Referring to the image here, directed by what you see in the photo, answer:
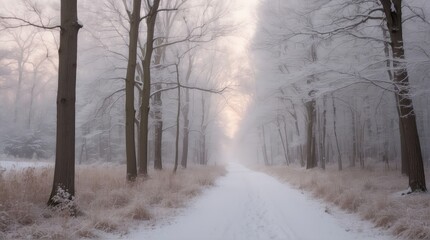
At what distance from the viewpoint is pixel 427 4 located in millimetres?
15617

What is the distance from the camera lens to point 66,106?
287 inches

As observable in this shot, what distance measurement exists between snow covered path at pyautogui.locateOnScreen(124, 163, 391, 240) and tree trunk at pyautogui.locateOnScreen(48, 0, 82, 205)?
197cm

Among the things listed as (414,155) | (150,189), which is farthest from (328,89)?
(150,189)

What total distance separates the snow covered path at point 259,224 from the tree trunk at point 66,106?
1970 mm

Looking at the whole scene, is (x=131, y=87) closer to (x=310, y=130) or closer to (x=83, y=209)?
(x=83, y=209)

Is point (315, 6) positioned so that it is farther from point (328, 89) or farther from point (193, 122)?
point (193, 122)

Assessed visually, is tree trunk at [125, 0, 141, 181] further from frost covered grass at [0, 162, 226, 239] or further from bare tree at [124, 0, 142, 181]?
frost covered grass at [0, 162, 226, 239]

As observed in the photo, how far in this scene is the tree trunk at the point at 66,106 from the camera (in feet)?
23.8

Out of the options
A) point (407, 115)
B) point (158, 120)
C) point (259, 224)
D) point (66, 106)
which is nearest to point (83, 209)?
point (66, 106)

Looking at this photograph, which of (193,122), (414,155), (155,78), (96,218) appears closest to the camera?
(96,218)

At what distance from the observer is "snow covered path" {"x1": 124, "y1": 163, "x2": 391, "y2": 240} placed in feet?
21.0

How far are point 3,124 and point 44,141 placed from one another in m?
4.48

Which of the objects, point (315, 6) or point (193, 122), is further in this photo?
point (193, 122)

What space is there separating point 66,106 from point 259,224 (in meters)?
4.52
